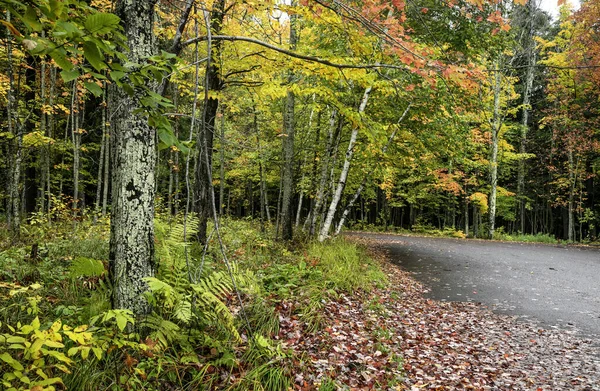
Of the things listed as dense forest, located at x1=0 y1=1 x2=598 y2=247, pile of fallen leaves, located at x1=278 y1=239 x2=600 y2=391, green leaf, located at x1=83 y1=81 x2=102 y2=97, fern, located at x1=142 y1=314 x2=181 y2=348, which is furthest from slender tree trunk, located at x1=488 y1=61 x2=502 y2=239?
green leaf, located at x1=83 y1=81 x2=102 y2=97

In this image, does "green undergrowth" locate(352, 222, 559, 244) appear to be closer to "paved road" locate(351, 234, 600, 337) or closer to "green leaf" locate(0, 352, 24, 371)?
"paved road" locate(351, 234, 600, 337)

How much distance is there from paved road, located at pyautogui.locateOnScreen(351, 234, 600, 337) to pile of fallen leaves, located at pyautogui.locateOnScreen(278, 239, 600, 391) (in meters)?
0.98

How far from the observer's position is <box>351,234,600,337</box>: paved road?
7.10 m

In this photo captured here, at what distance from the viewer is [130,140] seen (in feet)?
10.7

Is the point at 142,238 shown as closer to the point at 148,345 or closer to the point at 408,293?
the point at 148,345

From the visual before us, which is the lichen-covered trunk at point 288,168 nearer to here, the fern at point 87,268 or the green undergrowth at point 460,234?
the fern at point 87,268

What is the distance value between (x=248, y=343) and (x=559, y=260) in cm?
1361

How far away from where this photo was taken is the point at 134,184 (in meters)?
3.30

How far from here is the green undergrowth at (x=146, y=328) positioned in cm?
266

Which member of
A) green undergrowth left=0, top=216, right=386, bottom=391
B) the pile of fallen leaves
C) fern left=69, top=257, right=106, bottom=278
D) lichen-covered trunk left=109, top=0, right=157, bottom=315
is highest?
lichen-covered trunk left=109, top=0, right=157, bottom=315

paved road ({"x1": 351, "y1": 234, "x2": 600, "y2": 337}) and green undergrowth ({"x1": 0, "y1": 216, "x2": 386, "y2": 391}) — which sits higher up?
green undergrowth ({"x1": 0, "y1": 216, "x2": 386, "y2": 391})

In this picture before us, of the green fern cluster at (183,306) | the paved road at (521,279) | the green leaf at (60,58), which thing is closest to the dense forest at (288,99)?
the green leaf at (60,58)

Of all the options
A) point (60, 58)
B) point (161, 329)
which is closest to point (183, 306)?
point (161, 329)

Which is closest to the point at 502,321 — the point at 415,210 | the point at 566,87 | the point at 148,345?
the point at 148,345
